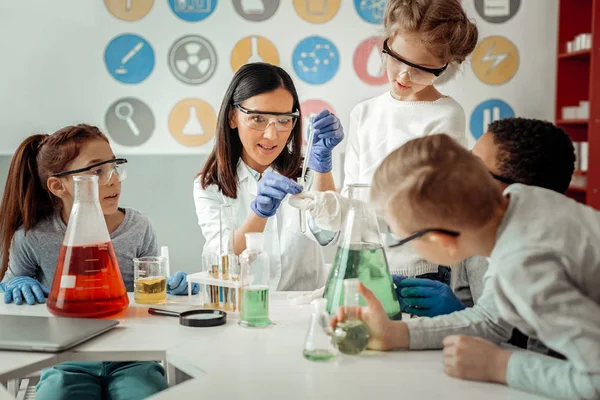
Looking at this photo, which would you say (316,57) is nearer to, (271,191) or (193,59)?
(193,59)

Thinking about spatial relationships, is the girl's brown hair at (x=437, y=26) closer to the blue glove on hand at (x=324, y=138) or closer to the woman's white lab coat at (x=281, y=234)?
the blue glove on hand at (x=324, y=138)

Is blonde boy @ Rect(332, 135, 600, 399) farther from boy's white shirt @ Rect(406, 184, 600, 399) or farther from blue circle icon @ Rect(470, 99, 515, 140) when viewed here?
blue circle icon @ Rect(470, 99, 515, 140)

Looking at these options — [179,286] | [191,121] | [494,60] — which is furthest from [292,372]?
[494,60]

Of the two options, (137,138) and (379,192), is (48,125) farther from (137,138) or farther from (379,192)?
(379,192)

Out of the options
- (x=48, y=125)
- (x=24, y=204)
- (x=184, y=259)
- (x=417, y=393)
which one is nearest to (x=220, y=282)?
(x=417, y=393)

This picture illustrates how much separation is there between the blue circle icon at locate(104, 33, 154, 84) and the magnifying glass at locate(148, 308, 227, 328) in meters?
2.33

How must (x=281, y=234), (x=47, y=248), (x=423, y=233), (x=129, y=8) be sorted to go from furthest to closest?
(x=129, y=8) → (x=281, y=234) → (x=47, y=248) → (x=423, y=233)

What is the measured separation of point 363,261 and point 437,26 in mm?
868

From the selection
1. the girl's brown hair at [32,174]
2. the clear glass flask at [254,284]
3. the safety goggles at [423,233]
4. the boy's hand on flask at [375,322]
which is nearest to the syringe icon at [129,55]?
the girl's brown hair at [32,174]

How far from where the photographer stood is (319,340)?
1.11m

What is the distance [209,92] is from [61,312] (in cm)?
229

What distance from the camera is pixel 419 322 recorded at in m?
1.19

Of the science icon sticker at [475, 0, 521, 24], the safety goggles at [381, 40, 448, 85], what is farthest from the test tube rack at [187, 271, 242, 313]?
the science icon sticker at [475, 0, 521, 24]

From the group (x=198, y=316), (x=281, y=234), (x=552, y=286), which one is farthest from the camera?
(x=281, y=234)
